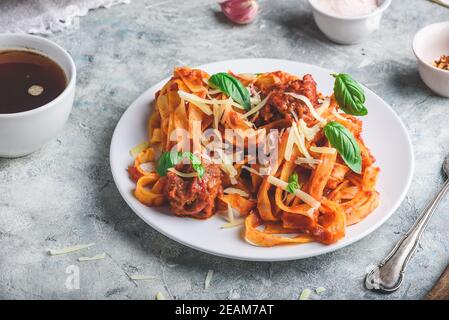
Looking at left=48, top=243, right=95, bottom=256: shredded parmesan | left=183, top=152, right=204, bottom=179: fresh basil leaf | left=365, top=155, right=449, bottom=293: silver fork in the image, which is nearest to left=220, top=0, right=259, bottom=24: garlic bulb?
left=183, top=152, right=204, bottom=179: fresh basil leaf

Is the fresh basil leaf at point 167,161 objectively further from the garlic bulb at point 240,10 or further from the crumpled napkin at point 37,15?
the crumpled napkin at point 37,15

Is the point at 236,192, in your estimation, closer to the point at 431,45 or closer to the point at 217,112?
the point at 217,112

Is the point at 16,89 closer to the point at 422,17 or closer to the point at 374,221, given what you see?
the point at 374,221

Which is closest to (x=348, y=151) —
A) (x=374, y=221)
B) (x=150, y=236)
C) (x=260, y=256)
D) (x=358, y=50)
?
(x=374, y=221)

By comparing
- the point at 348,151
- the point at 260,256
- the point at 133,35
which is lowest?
the point at 133,35

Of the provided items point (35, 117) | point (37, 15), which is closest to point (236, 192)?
point (35, 117)

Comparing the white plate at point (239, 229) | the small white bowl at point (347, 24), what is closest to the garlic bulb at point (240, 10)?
the small white bowl at point (347, 24)
